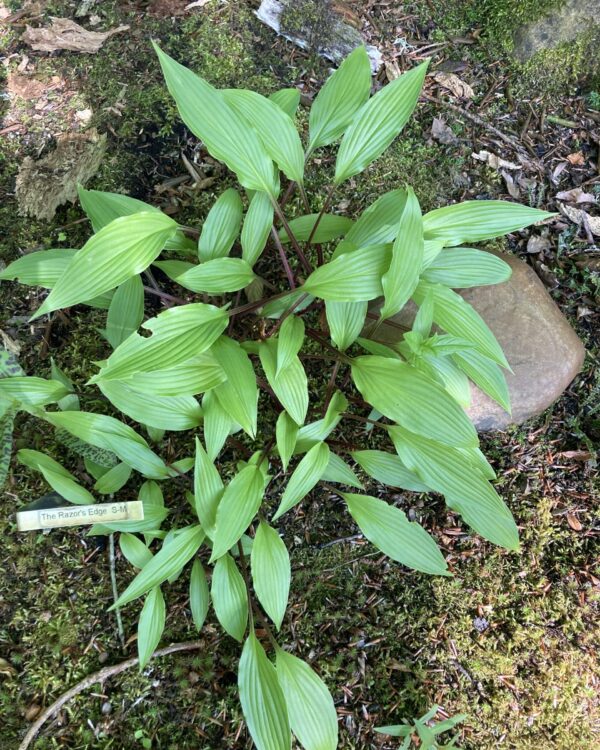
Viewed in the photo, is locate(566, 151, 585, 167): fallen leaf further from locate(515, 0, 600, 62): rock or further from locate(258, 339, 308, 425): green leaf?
locate(258, 339, 308, 425): green leaf

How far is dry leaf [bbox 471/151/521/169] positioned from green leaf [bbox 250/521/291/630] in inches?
83.1

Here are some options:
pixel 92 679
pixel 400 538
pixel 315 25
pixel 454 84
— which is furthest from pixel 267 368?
pixel 454 84

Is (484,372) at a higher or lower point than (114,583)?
higher

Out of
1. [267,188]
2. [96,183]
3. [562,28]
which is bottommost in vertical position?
[96,183]

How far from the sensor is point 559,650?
2.20m

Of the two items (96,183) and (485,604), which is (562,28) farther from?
(485,604)

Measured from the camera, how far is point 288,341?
1.76 m

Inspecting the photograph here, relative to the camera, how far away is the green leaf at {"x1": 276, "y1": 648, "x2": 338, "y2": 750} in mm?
1744

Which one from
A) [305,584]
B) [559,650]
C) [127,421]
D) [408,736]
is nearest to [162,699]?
[305,584]

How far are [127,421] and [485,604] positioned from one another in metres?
1.68

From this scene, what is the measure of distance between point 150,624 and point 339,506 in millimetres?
864

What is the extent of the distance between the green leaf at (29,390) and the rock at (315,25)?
199 centimetres

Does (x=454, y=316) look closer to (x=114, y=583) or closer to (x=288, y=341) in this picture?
(x=288, y=341)

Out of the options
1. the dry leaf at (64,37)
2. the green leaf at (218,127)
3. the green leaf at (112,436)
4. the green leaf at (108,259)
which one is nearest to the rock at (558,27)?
the green leaf at (218,127)
